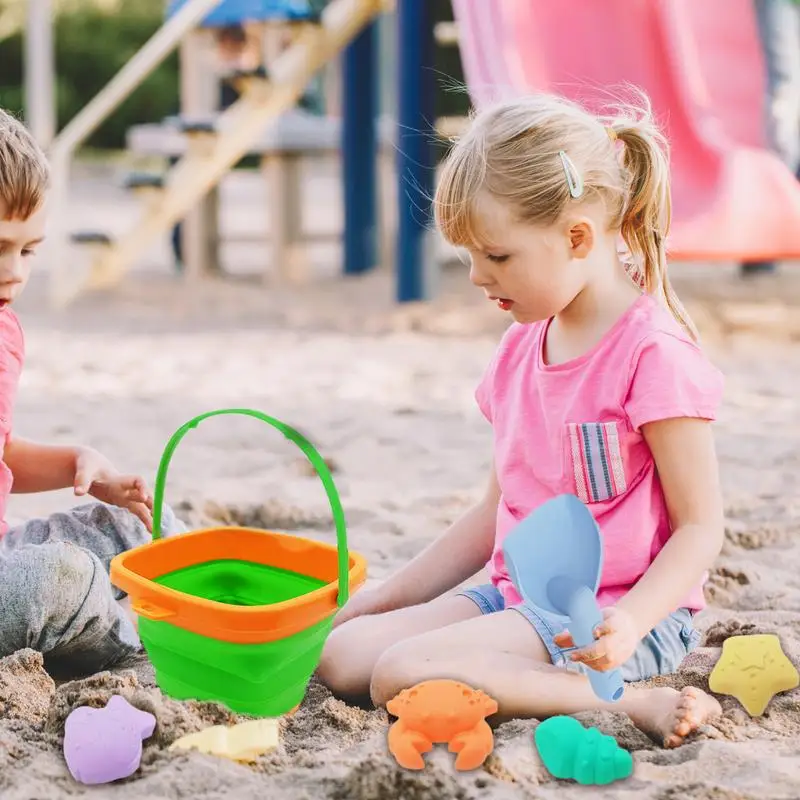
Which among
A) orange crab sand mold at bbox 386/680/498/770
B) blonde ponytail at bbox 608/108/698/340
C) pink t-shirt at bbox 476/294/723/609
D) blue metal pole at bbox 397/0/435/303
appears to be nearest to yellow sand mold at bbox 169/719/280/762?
orange crab sand mold at bbox 386/680/498/770

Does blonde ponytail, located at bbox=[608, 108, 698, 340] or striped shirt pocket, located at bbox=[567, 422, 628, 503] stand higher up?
blonde ponytail, located at bbox=[608, 108, 698, 340]

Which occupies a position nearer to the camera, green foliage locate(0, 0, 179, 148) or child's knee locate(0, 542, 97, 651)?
child's knee locate(0, 542, 97, 651)

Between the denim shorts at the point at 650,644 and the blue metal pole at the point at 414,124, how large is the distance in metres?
3.10

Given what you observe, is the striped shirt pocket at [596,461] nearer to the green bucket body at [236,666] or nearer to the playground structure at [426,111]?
the green bucket body at [236,666]

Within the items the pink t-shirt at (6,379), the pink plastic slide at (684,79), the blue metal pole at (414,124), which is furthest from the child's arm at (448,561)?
the blue metal pole at (414,124)

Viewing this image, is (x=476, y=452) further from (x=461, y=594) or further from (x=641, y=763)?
(x=641, y=763)

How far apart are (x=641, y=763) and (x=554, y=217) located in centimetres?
66

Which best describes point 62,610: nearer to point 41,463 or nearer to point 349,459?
point 41,463

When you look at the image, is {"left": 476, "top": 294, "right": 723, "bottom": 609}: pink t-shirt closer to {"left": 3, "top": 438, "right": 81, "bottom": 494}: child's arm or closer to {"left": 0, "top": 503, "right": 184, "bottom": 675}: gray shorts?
{"left": 0, "top": 503, "right": 184, "bottom": 675}: gray shorts

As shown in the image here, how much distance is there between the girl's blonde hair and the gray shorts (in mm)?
671

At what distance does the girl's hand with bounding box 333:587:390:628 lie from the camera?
6.11 feet

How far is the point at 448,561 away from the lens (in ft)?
6.14

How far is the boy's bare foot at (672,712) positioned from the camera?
148cm

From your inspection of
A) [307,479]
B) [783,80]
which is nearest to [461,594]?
[307,479]
